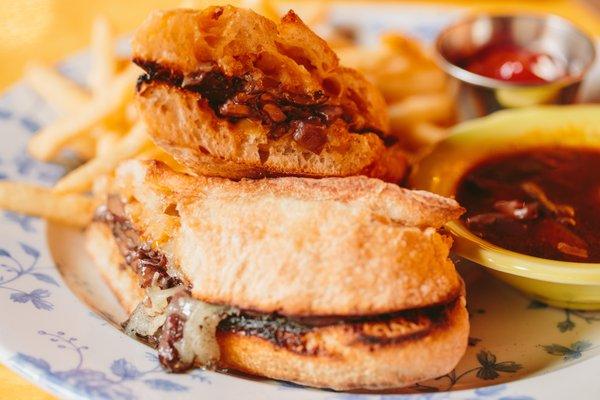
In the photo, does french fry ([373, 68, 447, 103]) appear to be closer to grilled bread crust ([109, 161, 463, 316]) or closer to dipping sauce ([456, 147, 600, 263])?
dipping sauce ([456, 147, 600, 263])

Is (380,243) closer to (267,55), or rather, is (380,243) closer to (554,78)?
(267,55)

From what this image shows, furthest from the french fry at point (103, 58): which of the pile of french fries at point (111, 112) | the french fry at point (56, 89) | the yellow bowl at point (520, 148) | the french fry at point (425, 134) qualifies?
the yellow bowl at point (520, 148)

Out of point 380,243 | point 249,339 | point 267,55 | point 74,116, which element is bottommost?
point 249,339

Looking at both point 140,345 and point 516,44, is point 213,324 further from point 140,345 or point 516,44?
point 516,44

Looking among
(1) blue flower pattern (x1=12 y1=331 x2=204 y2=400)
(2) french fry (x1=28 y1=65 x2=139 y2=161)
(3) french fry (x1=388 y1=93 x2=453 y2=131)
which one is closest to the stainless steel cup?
(3) french fry (x1=388 y1=93 x2=453 y2=131)

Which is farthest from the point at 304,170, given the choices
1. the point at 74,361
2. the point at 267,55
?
the point at 74,361

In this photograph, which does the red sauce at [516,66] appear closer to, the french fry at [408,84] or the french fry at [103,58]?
the french fry at [408,84]
